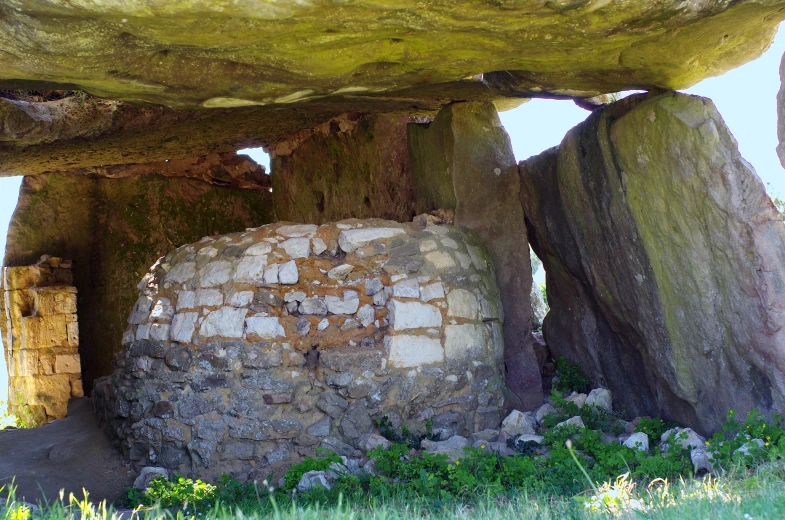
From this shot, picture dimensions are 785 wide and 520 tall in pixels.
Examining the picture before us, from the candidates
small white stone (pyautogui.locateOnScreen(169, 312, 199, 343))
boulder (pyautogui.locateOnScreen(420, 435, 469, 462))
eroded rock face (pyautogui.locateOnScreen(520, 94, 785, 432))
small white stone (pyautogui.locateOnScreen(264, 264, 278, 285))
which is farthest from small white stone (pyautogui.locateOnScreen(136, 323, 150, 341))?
eroded rock face (pyautogui.locateOnScreen(520, 94, 785, 432))

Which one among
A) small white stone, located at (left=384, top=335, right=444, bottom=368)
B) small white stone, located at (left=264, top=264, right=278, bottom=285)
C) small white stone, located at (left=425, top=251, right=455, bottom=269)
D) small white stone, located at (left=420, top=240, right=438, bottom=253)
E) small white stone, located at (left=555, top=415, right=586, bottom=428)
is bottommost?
small white stone, located at (left=555, top=415, right=586, bottom=428)

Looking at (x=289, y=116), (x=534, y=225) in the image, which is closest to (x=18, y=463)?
(x=289, y=116)

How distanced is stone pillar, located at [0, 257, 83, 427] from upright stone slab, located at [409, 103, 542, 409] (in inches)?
186

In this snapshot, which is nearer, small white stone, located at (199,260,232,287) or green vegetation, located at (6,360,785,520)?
green vegetation, located at (6,360,785,520)

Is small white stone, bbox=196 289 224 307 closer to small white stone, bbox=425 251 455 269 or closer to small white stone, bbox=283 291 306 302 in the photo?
small white stone, bbox=283 291 306 302

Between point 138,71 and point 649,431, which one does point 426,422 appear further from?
point 138,71

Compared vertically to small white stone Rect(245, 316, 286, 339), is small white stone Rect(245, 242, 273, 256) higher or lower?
higher

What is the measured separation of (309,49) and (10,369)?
6693mm

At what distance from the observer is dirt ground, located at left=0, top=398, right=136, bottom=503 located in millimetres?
4949

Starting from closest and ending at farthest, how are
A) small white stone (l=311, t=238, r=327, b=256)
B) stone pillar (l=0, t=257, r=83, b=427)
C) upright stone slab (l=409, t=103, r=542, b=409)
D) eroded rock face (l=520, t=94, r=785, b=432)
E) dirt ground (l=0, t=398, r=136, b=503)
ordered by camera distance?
eroded rock face (l=520, t=94, r=785, b=432), dirt ground (l=0, t=398, r=136, b=503), small white stone (l=311, t=238, r=327, b=256), upright stone slab (l=409, t=103, r=542, b=409), stone pillar (l=0, t=257, r=83, b=427)

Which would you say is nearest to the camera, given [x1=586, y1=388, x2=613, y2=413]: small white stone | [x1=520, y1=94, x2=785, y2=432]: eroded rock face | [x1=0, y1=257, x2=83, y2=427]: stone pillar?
[x1=520, y1=94, x2=785, y2=432]: eroded rock face

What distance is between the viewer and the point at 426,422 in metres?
4.96

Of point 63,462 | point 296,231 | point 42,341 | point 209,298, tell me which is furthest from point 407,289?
point 42,341

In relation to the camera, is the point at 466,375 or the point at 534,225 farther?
the point at 534,225
